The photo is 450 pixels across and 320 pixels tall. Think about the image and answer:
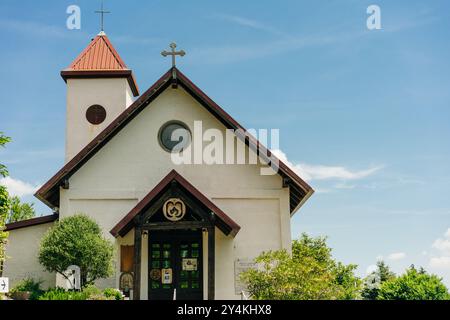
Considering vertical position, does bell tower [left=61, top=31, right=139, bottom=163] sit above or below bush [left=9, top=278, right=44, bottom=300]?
above

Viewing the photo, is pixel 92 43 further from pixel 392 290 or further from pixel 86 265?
pixel 392 290

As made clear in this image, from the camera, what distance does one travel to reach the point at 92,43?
118 feet

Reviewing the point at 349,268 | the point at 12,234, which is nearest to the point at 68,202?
the point at 12,234

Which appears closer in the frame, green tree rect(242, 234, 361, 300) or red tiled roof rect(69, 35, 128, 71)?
green tree rect(242, 234, 361, 300)

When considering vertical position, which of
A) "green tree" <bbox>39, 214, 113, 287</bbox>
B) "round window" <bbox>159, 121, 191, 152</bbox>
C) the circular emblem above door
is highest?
"round window" <bbox>159, 121, 191, 152</bbox>

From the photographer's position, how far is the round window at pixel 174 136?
25.0 meters

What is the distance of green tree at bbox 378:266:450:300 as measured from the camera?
29625 mm

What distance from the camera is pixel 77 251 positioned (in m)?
20.8

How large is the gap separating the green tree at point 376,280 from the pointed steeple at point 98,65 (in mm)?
19024

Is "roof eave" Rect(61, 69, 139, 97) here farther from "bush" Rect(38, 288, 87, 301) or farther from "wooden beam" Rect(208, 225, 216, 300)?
"bush" Rect(38, 288, 87, 301)

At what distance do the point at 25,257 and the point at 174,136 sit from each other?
775 centimetres

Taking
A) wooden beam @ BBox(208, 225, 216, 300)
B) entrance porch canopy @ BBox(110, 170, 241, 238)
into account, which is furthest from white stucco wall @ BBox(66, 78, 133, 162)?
wooden beam @ BBox(208, 225, 216, 300)

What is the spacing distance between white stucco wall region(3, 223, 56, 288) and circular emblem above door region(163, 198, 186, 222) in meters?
6.02

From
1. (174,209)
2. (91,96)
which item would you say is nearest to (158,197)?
(174,209)
